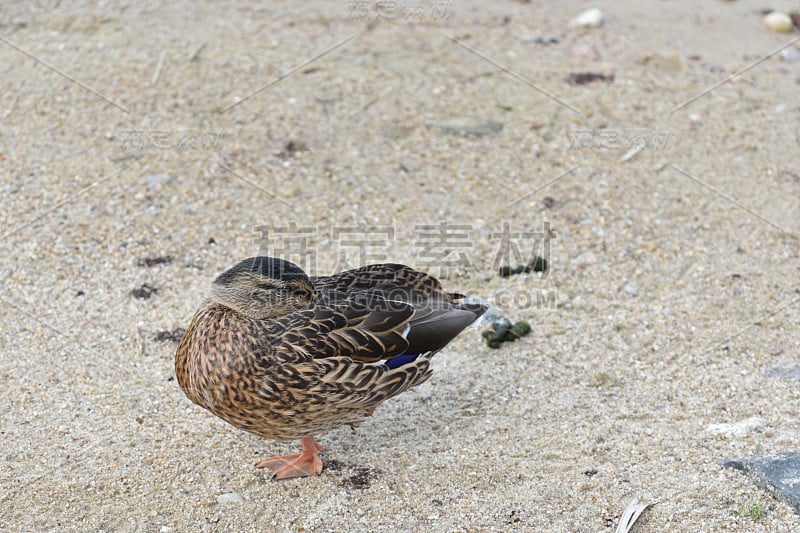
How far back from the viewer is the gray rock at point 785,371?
203 inches

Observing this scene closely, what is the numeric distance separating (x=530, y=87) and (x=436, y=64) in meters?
1.00

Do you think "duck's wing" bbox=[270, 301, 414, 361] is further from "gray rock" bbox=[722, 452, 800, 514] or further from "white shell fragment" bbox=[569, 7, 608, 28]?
"white shell fragment" bbox=[569, 7, 608, 28]

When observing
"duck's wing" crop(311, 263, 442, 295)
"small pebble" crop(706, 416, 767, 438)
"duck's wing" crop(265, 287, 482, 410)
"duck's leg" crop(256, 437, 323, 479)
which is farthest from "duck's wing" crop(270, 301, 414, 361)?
"small pebble" crop(706, 416, 767, 438)

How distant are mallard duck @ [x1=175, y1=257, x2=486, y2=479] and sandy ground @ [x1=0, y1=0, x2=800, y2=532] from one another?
1.37 feet

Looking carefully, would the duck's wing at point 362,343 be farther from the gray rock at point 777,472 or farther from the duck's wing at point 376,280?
the gray rock at point 777,472

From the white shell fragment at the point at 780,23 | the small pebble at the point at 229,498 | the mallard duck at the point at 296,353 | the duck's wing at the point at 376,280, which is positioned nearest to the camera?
the mallard duck at the point at 296,353

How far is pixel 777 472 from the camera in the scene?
4133 mm

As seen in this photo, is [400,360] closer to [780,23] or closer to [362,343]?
[362,343]

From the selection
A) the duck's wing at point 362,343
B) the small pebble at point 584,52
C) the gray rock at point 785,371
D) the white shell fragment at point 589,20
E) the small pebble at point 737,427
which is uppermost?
the duck's wing at point 362,343

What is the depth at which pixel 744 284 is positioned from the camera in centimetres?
612

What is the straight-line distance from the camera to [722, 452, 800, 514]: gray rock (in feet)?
13.1

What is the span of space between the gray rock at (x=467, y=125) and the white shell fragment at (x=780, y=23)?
438cm

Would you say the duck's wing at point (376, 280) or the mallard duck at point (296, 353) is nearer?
the mallard duck at point (296, 353)

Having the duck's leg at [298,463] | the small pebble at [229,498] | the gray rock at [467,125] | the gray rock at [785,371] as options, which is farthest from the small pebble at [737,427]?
the gray rock at [467,125]
